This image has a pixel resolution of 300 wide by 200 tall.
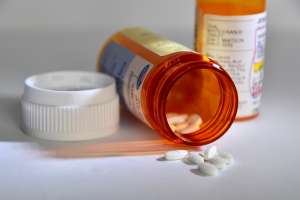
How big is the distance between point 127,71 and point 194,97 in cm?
24

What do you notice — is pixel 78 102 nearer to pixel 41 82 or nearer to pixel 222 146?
pixel 41 82

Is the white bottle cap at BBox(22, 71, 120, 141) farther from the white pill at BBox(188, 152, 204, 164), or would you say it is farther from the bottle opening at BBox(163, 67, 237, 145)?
the white pill at BBox(188, 152, 204, 164)

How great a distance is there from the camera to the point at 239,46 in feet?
4.76

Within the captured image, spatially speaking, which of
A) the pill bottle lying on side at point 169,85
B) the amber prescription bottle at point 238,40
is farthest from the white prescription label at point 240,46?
the pill bottle lying on side at point 169,85

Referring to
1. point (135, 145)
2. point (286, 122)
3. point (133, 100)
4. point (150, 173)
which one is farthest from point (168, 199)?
point (286, 122)

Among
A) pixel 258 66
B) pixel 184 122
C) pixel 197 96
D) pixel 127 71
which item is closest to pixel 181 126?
pixel 184 122

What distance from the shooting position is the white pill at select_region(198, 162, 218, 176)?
113 cm

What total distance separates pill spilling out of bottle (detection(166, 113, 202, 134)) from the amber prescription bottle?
202mm

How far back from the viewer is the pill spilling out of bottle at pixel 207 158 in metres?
1.15

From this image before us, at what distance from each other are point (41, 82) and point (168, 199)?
69 centimetres

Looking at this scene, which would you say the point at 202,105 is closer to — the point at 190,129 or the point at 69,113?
the point at 190,129

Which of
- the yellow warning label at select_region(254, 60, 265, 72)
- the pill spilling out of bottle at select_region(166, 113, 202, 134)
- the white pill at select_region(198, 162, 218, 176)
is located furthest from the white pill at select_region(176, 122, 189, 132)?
the yellow warning label at select_region(254, 60, 265, 72)

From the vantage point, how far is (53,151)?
49.8 inches

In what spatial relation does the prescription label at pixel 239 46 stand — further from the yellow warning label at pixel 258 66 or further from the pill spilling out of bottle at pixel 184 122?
the pill spilling out of bottle at pixel 184 122
